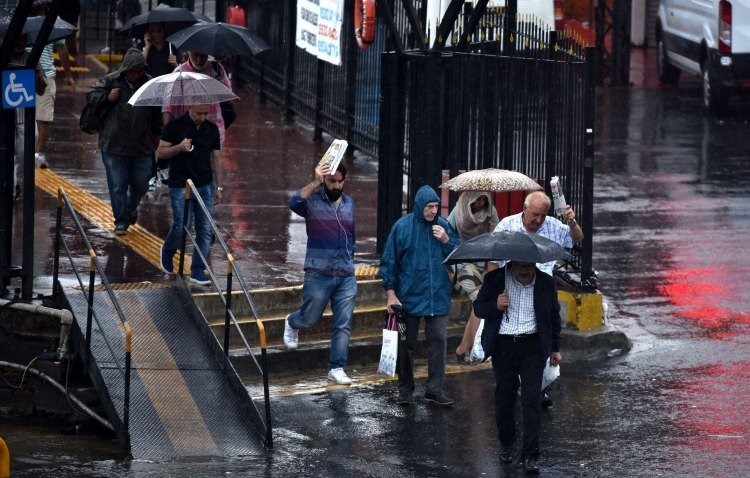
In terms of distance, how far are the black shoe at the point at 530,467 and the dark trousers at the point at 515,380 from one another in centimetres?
→ 6

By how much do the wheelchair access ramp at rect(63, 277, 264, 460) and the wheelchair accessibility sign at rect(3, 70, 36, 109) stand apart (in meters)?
1.48

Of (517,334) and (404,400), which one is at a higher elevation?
(517,334)

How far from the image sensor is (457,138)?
44.8 feet

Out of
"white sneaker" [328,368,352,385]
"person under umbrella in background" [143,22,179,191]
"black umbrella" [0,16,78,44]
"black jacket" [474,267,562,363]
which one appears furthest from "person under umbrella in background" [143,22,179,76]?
"black jacket" [474,267,562,363]

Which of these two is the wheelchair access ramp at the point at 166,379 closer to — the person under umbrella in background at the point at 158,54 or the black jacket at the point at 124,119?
the black jacket at the point at 124,119

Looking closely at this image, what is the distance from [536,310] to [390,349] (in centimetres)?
156

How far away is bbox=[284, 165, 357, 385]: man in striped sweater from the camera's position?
1152cm

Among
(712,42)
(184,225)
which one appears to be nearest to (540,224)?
(184,225)

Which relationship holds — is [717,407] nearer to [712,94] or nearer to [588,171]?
[588,171]

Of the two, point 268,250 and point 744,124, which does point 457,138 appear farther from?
point 744,124

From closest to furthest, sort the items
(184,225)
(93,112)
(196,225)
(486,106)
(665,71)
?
(184,225) < (196,225) < (486,106) < (93,112) < (665,71)

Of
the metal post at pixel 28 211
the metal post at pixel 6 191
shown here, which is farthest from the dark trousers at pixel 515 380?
the metal post at pixel 6 191

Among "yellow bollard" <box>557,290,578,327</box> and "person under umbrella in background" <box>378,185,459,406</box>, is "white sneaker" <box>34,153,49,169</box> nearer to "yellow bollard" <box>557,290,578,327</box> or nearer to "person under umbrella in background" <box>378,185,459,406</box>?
"yellow bollard" <box>557,290,578,327</box>

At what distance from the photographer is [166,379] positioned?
1105 cm
